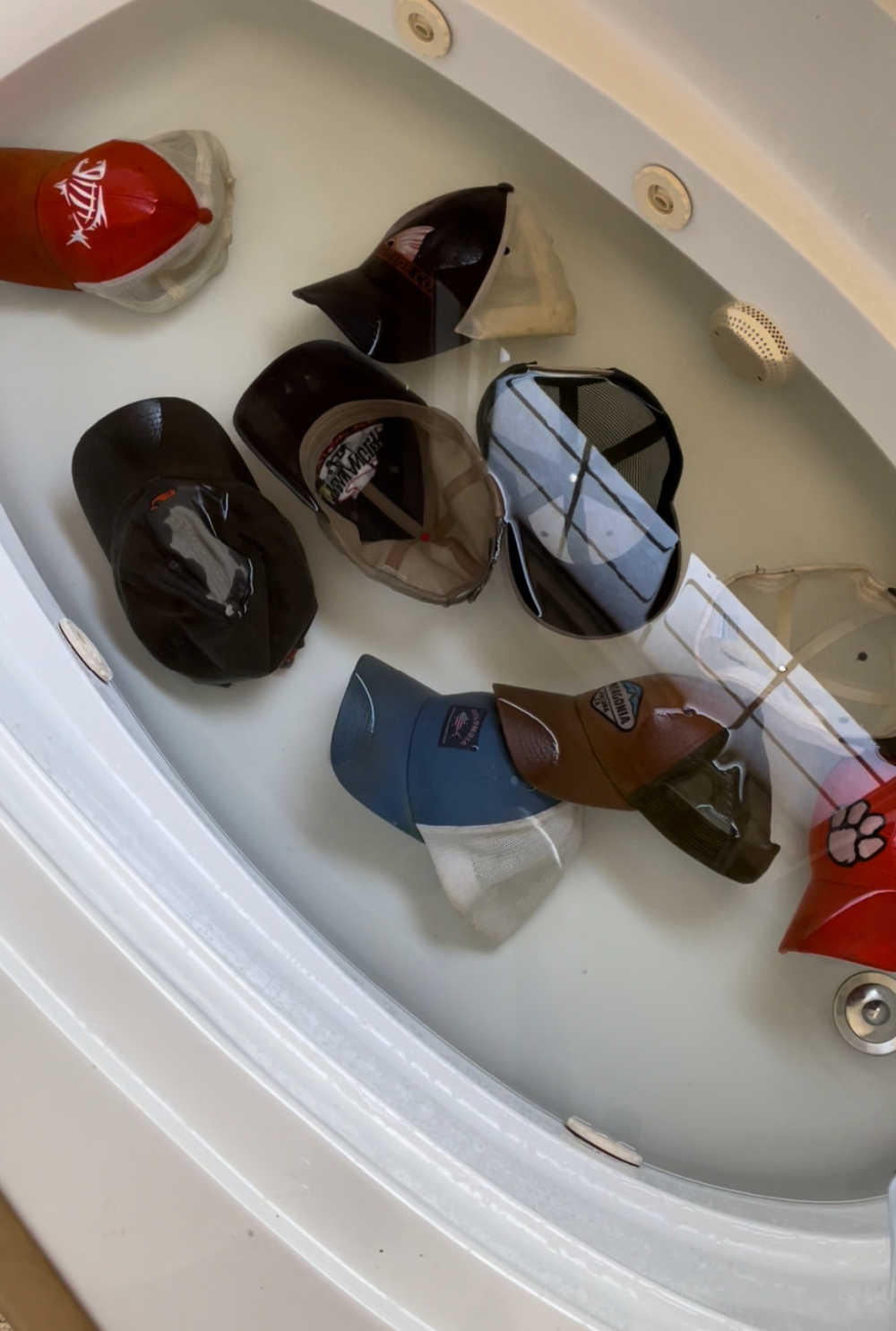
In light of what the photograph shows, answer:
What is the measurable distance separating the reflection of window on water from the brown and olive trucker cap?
19 centimetres

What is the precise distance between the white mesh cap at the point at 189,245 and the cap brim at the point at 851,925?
2.72ft

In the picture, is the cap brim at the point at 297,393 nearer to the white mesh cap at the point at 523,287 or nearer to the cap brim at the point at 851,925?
the white mesh cap at the point at 523,287

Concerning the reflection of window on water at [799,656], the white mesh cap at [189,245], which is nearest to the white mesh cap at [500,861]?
the reflection of window on water at [799,656]

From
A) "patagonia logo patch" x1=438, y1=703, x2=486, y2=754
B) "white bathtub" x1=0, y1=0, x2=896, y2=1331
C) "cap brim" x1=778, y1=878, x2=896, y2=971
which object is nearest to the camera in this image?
"white bathtub" x1=0, y1=0, x2=896, y2=1331

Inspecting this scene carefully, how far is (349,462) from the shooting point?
100cm

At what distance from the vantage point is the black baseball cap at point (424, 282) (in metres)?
0.97

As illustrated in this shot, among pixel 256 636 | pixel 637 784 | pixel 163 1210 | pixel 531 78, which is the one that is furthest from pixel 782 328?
pixel 163 1210

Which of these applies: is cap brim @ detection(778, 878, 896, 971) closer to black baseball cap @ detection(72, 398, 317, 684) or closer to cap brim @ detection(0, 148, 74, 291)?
black baseball cap @ detection(72, 398, 317, 684)

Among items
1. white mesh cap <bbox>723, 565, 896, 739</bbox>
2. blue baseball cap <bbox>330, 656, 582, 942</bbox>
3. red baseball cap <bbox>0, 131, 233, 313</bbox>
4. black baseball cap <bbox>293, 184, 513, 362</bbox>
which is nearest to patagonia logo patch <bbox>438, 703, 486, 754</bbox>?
blue baseball cap <bbox>330, 656, 582, 942</bbox>

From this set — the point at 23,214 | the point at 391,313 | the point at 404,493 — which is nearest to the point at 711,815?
the point at 404,493

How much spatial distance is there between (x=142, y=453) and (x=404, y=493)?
0.26 m

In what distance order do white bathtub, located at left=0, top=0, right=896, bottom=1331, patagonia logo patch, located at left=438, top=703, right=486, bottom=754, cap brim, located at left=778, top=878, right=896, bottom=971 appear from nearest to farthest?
white bathtub, located at left=0, top=0, right=896, bottom=1331 < cap brim, located at left=778, top=878, right=896, bottom=971 < patagonia logo patch, located at left=438, top=703, right=486, bottom=754

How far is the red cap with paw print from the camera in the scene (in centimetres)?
83

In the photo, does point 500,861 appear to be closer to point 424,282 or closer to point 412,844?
point 412,844
